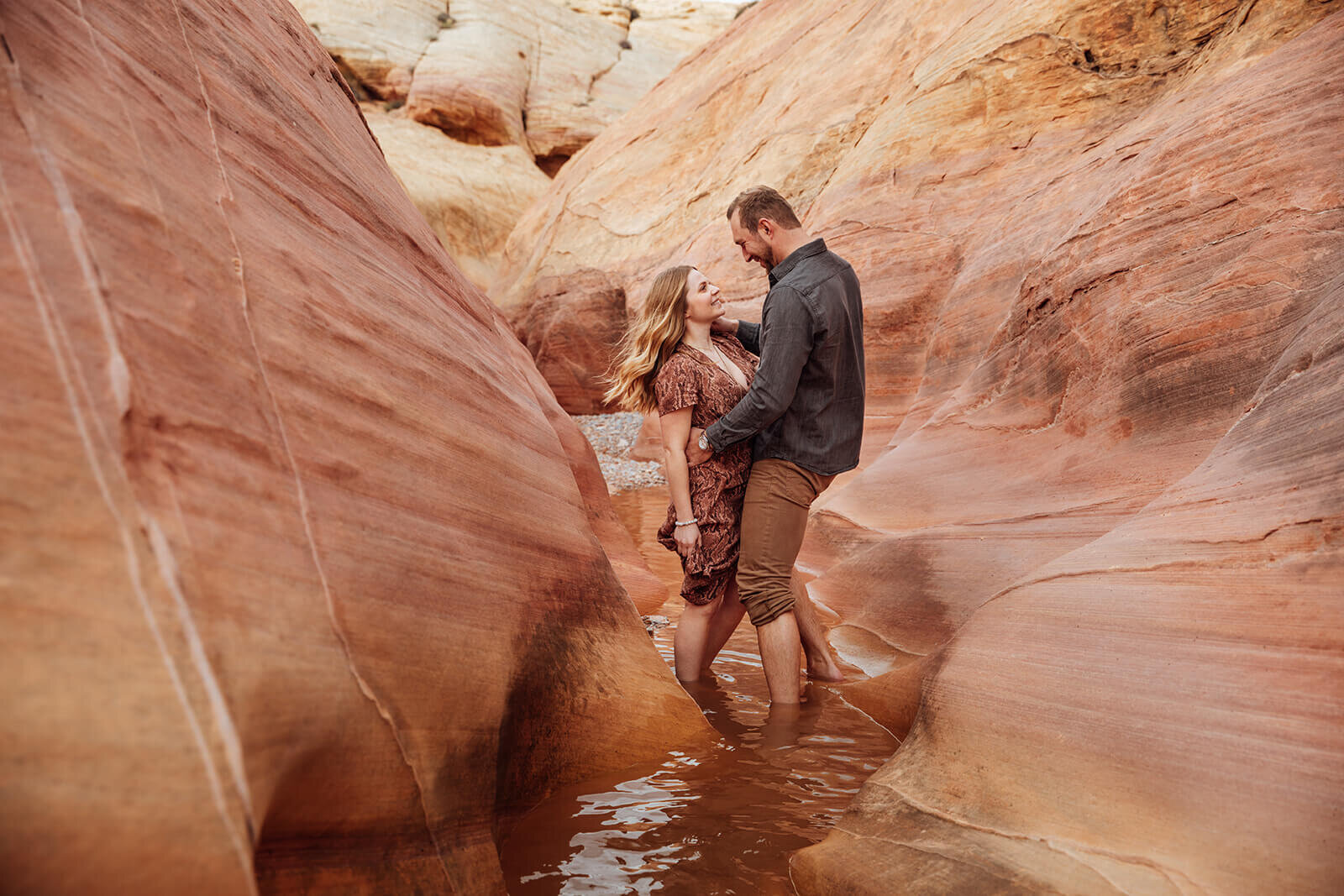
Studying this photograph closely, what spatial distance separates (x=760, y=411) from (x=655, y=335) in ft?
2.14

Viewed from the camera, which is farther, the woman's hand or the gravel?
the gravel

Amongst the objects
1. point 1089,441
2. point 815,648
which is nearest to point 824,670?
point 815,648

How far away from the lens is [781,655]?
3900 mm

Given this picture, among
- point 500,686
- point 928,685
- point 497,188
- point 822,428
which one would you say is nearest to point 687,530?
point 822,428

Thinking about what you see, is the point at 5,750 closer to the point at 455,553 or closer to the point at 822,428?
the point at 455,553

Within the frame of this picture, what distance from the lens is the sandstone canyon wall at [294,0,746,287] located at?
22812 mm

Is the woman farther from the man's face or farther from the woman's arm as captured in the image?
the man's face

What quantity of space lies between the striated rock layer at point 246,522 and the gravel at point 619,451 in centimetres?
815

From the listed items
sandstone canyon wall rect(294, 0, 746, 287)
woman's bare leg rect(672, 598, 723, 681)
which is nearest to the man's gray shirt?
woman's bare leg rect(672, 598, 723, 681)

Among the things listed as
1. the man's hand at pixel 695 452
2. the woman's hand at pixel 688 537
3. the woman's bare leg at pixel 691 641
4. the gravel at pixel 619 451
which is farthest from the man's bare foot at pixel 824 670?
the gravel at pixel 619 451

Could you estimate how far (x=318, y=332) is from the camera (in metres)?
2.29

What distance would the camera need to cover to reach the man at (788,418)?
3.71 meters

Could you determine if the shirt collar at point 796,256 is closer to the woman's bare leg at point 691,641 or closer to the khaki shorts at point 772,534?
the khaki shorts at point 772,534

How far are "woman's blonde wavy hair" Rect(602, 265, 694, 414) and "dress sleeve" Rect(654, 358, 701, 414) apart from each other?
79mm
